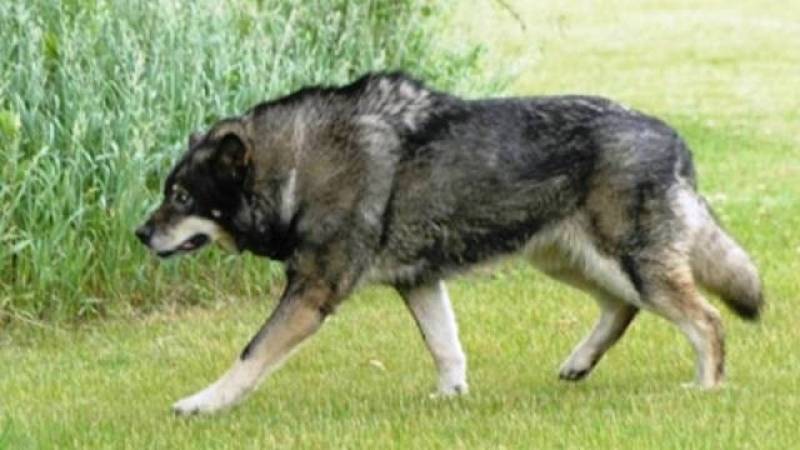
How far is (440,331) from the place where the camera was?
340 inches

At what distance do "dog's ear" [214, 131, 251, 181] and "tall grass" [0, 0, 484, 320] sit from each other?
251 centimetres

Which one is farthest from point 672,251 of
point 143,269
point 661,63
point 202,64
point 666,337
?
point 661,63

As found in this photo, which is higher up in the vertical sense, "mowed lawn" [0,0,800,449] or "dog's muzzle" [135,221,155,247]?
"dog's muzzle" [135,221,155,247]

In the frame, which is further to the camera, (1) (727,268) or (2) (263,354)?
(1) (727,268)

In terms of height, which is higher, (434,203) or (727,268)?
(434,203)

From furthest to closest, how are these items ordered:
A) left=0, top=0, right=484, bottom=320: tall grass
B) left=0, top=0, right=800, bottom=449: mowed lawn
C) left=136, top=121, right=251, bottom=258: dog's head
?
left=0, top=0, right=484, bottom=320: tall grass < left=136, top=121, right=251, bottom=258: dog's head < left=0, top=0, right=800, bottom=449: mowed lawn

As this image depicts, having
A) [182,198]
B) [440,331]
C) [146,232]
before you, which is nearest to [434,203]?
[440,331]

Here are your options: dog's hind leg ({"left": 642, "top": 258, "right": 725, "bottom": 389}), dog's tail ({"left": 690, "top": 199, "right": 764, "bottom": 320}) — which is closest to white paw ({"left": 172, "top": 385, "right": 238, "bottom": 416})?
dog's hind leg ({"left": 642, "top": 258, "right": 725, "bottom": 389})

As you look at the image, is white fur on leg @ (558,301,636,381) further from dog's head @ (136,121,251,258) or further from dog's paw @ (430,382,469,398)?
dog's head @ (136,121,251,258)

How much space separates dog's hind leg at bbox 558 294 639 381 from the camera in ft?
Answer: 28.6

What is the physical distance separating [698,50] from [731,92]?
546 centimetres

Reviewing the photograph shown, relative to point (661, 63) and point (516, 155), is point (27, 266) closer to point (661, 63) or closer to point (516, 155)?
point (516, 155)

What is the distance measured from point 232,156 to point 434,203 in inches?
33.8

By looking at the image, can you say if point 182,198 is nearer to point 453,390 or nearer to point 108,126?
point 453,390
